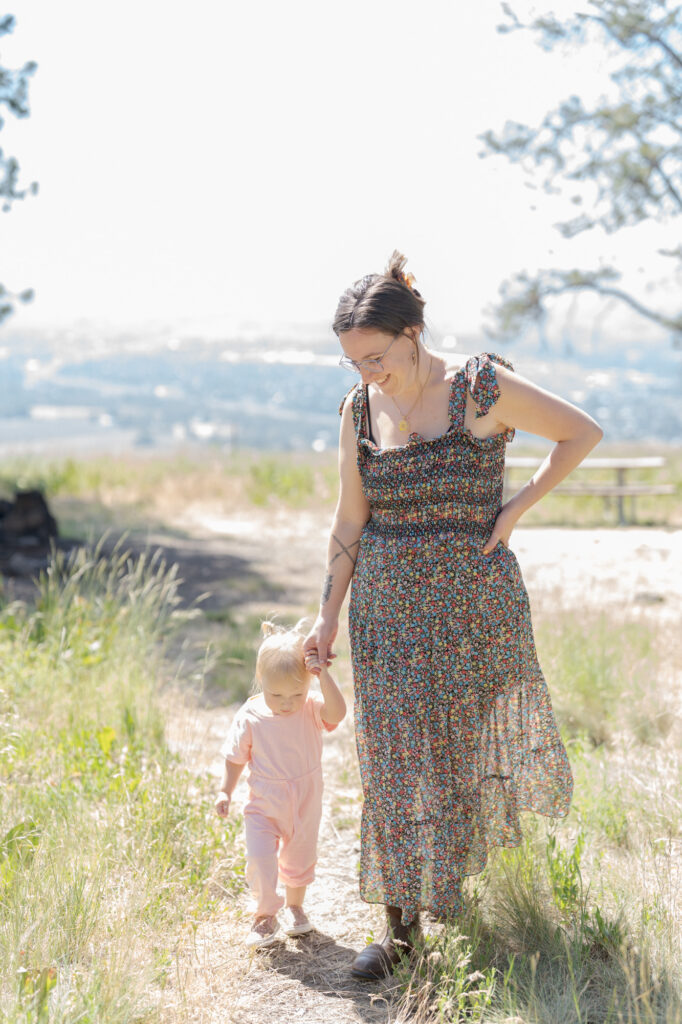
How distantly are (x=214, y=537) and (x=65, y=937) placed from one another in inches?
396

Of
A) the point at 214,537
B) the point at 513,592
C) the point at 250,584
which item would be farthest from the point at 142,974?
the point at 214,537

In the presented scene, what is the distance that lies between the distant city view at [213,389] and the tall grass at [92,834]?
33609mm

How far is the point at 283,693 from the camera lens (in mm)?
2871

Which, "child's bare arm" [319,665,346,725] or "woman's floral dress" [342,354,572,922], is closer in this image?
"woman's floral dress" [342,354,572,922]

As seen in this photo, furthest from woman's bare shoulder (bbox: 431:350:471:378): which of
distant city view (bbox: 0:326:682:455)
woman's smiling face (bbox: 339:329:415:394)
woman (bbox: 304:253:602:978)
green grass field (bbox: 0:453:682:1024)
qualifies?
distant city view (bbox: 0:326:682:455)

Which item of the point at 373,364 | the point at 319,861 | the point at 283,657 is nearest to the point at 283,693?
the point at 283,657

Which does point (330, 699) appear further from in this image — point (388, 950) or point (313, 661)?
point (388, 950)

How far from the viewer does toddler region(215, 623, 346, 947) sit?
2893mm

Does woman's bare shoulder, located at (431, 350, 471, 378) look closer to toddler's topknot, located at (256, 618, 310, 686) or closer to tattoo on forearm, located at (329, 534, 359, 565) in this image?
tattoo on forearm, located at (329, 534, 359, 565)

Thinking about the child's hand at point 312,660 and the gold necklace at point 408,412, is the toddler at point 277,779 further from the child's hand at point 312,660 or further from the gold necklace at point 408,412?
the gold necklace at point 408,412

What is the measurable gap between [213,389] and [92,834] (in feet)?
222

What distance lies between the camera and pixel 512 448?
35656 mm

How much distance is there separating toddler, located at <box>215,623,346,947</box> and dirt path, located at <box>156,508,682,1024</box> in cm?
13

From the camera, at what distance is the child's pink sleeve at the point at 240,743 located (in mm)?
2949
